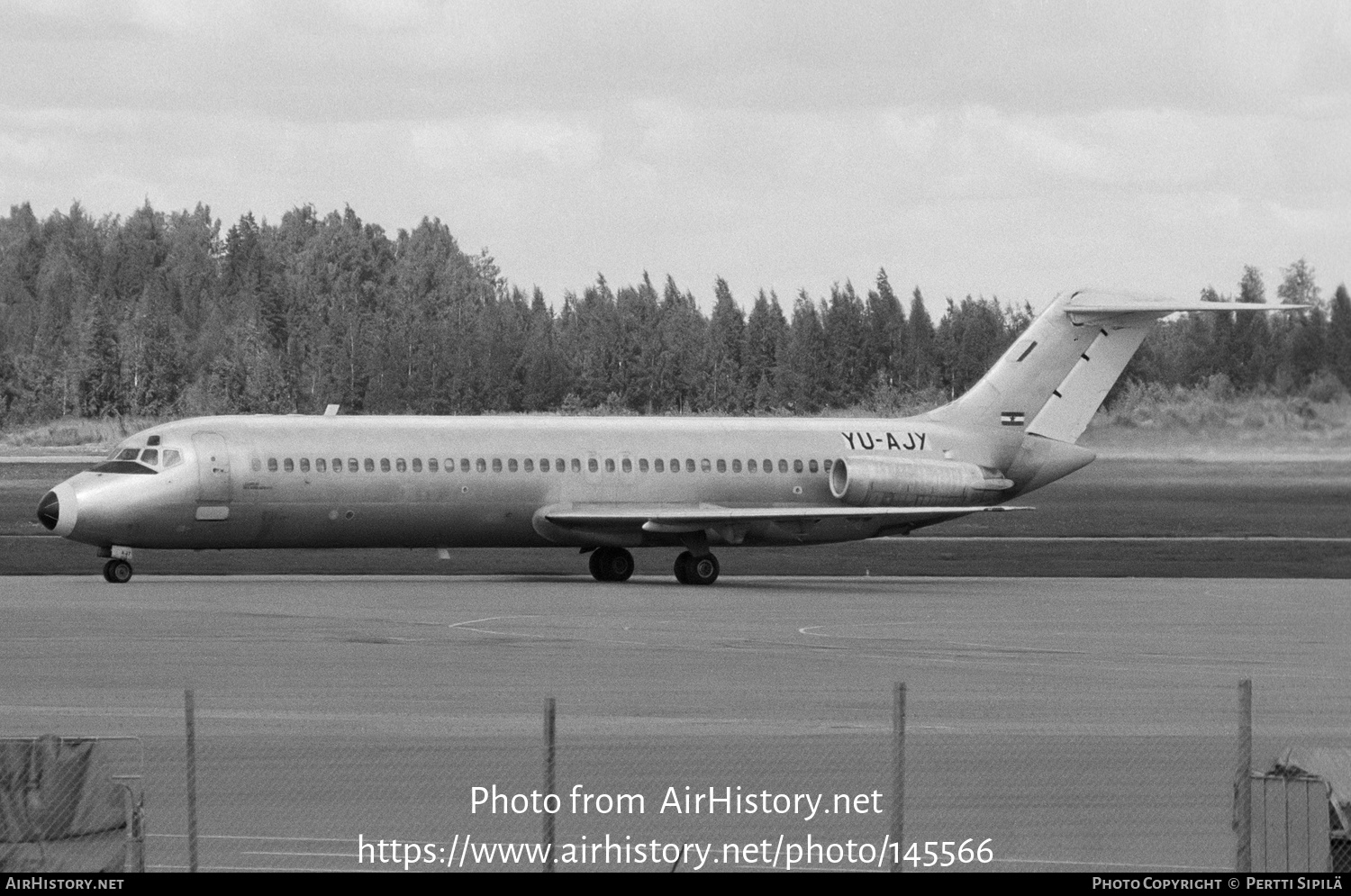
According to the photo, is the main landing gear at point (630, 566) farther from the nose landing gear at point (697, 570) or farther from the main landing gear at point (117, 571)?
the main landing gear at point (117, 571)

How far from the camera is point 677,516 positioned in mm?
43375

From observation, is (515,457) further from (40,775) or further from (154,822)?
(40,775)

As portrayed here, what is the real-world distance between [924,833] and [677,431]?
29.5 metres

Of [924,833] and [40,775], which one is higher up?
[40,775]

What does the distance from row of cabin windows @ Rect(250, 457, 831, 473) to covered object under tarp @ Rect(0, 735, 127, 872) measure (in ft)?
92.5

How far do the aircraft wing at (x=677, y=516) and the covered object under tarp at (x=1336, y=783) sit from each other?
95.8ft

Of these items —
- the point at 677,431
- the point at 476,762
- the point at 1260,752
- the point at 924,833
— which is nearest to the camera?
the point at 924,833

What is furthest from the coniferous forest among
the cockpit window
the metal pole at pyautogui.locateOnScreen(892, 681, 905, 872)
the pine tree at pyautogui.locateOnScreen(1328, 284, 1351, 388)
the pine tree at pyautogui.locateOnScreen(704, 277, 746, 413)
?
the metal pole at pyautogui.locateOnScreen(892, 681, 905, 872)

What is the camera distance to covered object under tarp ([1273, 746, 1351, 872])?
13.6m

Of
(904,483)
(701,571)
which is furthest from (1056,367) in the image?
(701,571)

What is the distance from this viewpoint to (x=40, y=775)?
13.5 meters

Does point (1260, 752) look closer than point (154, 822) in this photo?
No

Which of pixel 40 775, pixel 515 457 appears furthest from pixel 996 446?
pixel 40 775

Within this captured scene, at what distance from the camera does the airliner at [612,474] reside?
41375 mm
